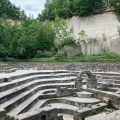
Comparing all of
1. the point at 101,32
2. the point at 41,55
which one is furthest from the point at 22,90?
the point at 101,32

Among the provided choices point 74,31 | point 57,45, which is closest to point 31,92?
point 57,45

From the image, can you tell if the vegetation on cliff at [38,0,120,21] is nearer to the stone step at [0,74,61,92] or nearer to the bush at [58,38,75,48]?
the bush at [58,38,75,48]

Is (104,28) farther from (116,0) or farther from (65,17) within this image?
(65,17)

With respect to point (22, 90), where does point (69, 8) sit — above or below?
above

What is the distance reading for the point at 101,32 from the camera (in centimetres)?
3491

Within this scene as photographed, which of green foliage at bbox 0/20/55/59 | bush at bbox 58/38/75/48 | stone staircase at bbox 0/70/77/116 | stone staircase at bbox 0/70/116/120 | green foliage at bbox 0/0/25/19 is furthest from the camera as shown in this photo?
green foliage at bbox 0/0/25/19

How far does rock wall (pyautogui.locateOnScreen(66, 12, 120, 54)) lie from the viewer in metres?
32.2

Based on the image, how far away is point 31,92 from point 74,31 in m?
28.0

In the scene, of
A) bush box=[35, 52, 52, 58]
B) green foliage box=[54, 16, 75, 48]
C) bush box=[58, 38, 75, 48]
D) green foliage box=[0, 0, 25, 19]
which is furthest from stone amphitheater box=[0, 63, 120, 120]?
green foliage box=[0, 0, 25, 19]

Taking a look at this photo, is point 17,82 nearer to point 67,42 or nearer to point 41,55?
point 41,55

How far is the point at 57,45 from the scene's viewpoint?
3600cm

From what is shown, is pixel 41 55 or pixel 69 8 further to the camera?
pixel 69 8

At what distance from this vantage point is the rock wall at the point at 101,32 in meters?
32.2

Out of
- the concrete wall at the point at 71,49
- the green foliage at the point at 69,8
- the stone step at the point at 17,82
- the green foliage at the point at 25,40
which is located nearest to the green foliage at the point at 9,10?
the green foliage at the point at 69,8
